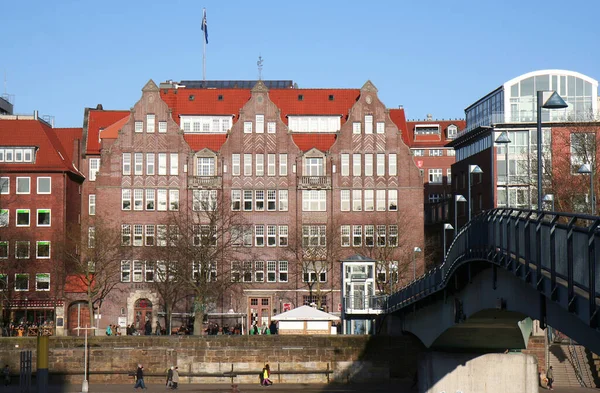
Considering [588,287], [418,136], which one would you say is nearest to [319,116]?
[418,136]

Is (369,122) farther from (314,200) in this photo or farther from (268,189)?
(268,189)

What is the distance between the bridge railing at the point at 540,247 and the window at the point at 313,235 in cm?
5658

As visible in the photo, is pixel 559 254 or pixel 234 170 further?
pixel 234 170

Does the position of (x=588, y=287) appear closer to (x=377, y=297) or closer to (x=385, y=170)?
(x=377, y=297)

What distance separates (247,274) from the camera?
336ft

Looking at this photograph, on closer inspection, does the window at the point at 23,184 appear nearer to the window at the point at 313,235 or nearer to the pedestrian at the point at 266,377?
the window at the point at 313,235

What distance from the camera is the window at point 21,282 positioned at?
332ft

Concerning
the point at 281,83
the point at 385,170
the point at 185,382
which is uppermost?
the point at 281,83

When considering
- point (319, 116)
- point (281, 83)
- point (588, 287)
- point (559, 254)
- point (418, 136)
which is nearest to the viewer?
point (588, 287)

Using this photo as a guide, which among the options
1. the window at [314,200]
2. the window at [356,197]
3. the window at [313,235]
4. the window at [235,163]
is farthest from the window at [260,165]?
the window at [356,197]

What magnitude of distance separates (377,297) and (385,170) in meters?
28.2

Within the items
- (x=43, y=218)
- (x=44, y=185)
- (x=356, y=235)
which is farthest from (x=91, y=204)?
(x=356, y=235)

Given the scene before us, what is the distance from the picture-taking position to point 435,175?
6801 inches

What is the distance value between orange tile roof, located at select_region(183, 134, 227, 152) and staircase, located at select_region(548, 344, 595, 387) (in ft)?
125
